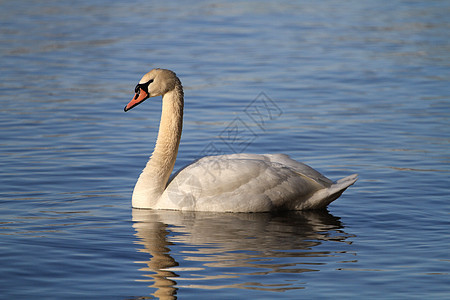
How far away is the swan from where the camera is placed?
9.88 m

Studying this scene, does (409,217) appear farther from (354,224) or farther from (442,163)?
(442,163)

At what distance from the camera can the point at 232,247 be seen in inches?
337

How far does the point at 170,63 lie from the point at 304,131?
21.2 feet

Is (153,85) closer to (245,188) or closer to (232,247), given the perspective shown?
(245,188)

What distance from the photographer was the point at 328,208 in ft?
34.1

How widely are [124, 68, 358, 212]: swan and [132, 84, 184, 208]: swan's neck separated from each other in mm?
13

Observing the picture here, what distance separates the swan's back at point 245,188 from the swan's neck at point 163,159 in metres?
0.16

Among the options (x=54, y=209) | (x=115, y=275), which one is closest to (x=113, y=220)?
(x=54, y=209)

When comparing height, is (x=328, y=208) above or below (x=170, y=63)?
below

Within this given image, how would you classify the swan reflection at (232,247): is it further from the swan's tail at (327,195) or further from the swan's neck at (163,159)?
the swan's neck at (163,159)

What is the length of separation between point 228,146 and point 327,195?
3.62 m

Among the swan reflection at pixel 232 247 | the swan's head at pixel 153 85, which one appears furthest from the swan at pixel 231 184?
the swan reflection at pixel 232 247

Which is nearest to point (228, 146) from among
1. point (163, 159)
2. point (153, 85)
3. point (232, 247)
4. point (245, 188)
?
point (163, 159)

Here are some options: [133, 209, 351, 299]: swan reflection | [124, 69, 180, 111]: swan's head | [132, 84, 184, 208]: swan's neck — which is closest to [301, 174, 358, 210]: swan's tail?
[133, 209, 351, 299]: swan reflection
